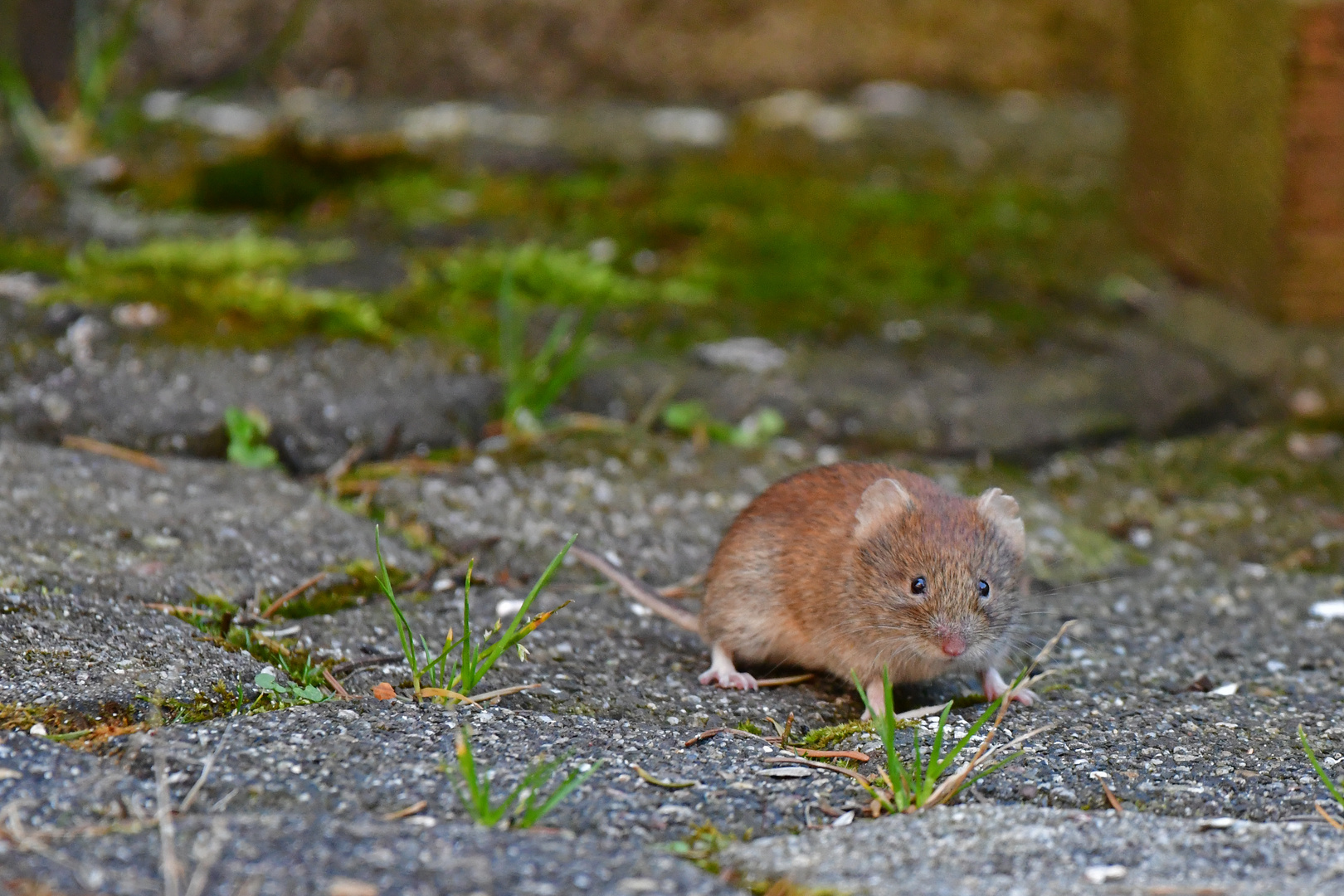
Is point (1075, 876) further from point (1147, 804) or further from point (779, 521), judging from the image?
point (779, 521)

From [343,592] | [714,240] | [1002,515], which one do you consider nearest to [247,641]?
[343,592]

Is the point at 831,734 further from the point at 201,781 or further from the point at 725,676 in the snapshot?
the point at 201,781

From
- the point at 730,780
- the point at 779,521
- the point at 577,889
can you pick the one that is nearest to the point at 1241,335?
the point at 779,521

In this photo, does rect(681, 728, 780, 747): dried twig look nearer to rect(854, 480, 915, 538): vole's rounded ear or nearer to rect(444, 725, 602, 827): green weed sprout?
rect(444, 725, 602, 827): green weed sprout

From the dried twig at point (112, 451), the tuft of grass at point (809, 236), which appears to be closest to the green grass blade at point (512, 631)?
the dried twig at point (112, 451)

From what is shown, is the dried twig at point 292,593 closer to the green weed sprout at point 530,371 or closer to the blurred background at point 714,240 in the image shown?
the blurred background at point 714,240

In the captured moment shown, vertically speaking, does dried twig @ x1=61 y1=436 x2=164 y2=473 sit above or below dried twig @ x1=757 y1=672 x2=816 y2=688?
above

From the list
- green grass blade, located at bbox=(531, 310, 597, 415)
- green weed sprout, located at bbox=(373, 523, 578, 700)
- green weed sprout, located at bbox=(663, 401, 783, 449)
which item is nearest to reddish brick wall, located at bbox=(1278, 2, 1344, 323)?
green weed sprout, located at bbox=(663, 401, 783, 449)

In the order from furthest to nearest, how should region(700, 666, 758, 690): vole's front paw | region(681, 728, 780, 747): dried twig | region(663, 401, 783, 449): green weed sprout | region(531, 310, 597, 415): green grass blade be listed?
region(663, 401, 783, 449): green weed sprout, region(531, 310, 597, 415): green grass blade, region(700, 666, 758, 690): vole's front paw, region(681, 728, 780, 747): dried twig
